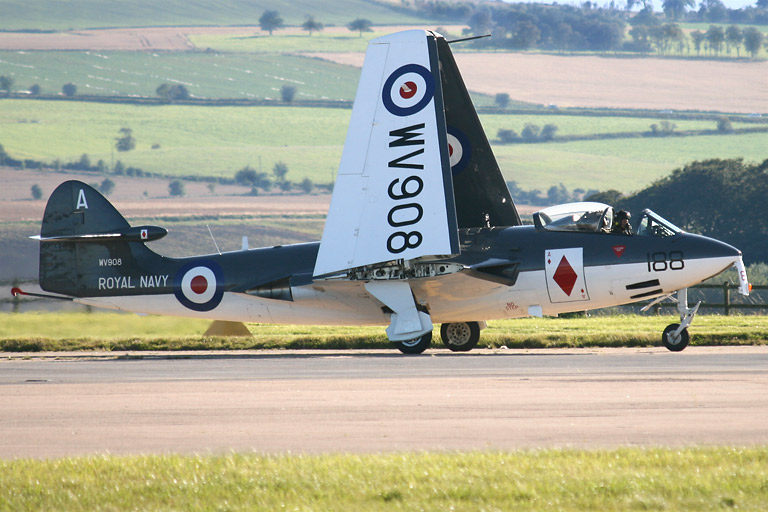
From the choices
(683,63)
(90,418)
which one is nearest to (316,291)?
(90,418)

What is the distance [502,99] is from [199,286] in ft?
498

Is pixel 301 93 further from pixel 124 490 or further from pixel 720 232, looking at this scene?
pixel 124 490

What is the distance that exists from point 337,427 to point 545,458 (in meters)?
2.87

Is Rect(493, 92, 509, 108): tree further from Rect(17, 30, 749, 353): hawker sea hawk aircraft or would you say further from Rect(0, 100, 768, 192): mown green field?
Rect(17, 30, 749, 353): hawker sea hawk aircraft

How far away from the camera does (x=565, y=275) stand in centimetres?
2186

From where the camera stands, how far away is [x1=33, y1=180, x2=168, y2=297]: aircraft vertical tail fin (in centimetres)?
2470

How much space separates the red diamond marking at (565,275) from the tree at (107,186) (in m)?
103

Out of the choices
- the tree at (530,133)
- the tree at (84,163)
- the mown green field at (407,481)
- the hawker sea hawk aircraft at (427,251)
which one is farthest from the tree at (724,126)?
the mown green field at (407,481)

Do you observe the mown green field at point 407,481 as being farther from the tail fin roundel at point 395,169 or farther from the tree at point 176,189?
the tree at point 176,189

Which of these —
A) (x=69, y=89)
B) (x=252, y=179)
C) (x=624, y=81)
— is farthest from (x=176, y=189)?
(x=624, y=81)

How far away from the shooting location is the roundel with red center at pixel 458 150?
23641 mm

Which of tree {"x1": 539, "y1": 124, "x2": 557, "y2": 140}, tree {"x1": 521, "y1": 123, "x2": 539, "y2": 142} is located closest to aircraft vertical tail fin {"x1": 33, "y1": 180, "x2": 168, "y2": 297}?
tree {"x1": 521, "y1": 123, "x2": 539, "y2": 142}

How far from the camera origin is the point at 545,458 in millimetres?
9547

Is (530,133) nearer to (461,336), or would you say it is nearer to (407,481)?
(461,336)
